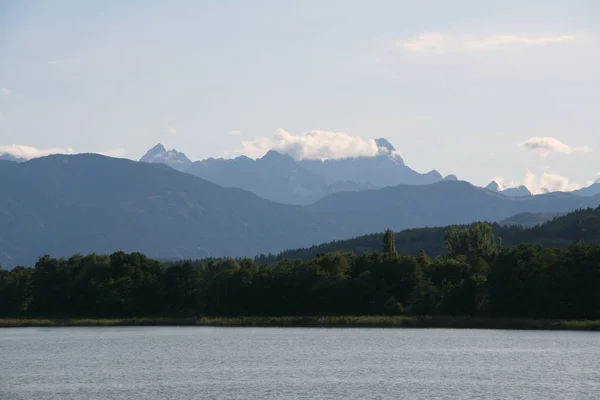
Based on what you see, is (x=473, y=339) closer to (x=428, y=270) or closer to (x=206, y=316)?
(x=428, y=270)

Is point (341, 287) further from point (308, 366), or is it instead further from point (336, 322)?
point (308, 366)

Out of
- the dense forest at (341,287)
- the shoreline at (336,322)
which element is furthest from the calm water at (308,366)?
the dense forest at (341,287)

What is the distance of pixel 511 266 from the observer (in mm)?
156750

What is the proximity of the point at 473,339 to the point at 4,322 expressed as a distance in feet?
336

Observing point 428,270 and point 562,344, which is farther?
point 428,270

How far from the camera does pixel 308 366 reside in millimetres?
99938

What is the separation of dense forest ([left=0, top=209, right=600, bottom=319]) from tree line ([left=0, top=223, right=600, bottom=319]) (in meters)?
0.19

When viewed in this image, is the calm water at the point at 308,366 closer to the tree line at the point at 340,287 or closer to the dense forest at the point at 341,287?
the tree line at the point at 340,287

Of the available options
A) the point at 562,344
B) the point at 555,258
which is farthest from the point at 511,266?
the point at 562,344

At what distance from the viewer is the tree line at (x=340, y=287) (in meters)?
152

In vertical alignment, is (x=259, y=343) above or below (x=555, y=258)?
below

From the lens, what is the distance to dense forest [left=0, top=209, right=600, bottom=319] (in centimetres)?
15150

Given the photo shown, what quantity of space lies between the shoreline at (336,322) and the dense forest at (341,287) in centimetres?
473

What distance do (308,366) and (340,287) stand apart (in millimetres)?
73901
